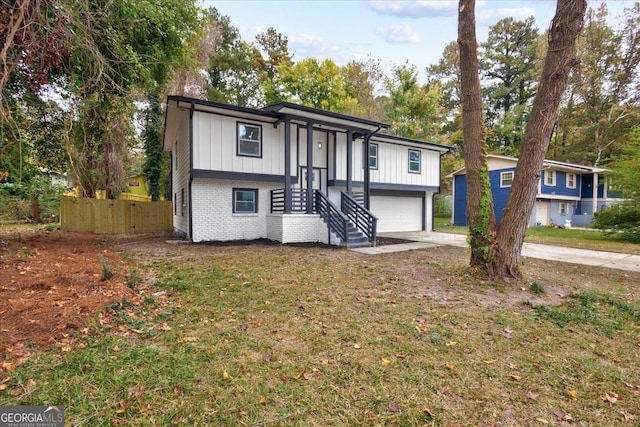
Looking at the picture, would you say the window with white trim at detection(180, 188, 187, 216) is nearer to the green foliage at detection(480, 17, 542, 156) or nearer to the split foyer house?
the split foyer house

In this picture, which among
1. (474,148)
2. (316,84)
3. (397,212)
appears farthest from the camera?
(316,84)

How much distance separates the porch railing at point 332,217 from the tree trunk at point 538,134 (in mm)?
5066

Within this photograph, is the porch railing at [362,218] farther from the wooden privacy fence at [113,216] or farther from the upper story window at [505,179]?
the upper story window at [505,179]

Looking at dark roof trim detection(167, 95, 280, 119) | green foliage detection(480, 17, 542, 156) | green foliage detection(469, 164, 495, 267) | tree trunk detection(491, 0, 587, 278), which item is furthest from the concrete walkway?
green foliage detection(480, 17, 542, 156)

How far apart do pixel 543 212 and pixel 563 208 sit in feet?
8.77

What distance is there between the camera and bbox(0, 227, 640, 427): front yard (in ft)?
6.96

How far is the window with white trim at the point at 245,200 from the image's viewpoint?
11.2m

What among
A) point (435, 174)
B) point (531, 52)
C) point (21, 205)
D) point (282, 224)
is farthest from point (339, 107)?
point (21, 205)

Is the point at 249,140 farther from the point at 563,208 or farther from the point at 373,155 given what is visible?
the point at 563,208

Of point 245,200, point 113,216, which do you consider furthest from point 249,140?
point 113,216

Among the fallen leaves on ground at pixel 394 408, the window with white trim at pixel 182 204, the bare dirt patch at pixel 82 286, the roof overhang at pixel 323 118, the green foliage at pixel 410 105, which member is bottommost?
the fallen leaves on ground at pixel 394 408

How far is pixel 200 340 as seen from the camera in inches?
122

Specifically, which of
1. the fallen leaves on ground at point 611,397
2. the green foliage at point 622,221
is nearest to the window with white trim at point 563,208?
the green foliage at point 622,221

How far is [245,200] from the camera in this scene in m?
11.4
